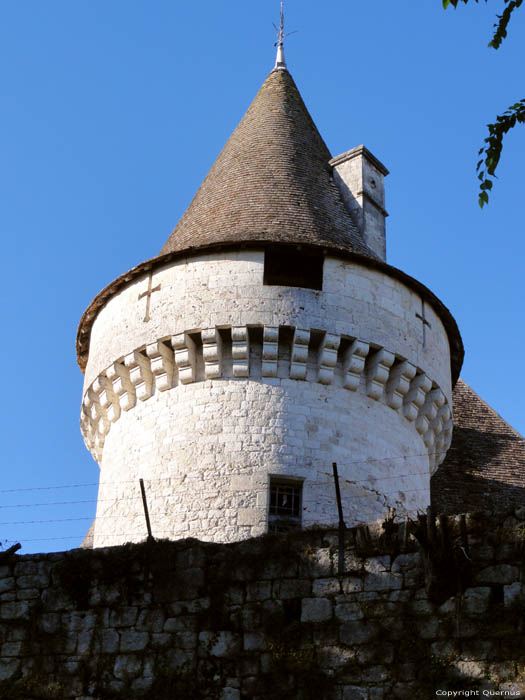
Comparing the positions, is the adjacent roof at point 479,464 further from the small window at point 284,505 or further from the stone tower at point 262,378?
the small window at point 284,505

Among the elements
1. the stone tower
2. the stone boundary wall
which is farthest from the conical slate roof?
the stone boundary wall

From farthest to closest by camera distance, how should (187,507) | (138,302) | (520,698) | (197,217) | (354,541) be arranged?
(197,217) → (138,302) → (187,507) → (354,541) → (520,698)


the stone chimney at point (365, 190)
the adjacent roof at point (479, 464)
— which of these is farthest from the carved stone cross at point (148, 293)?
the adjacent roof at point (479, 464)

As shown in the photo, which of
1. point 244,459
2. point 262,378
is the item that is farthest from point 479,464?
point 244,459

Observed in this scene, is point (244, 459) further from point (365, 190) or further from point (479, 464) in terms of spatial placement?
point (479, 464)

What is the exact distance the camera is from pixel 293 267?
13.9 m

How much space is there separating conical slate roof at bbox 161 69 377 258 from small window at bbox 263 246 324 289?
163 millimetres

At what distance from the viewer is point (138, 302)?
13562 millimetres

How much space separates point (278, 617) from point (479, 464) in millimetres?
7852

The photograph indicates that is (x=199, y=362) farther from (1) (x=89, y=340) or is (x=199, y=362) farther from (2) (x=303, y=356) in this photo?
(1) (x=89, y=340)

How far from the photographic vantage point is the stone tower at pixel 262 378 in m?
12.0

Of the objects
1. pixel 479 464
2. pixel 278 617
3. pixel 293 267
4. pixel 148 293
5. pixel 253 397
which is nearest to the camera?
pixel 278 617

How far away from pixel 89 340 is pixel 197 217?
217 centimetres

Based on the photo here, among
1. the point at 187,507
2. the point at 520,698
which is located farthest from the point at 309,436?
the point at 520,698
